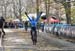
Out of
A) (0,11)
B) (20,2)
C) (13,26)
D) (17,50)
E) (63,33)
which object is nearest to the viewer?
(17,50)

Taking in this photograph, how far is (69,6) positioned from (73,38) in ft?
22.4

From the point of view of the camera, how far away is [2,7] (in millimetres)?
106875

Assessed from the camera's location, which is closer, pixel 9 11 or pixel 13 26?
pixel 13 26

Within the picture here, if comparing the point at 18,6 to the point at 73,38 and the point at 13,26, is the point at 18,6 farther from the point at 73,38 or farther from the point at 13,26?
the point at 73,38

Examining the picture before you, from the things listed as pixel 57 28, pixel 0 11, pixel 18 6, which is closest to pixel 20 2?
pixel 18 6

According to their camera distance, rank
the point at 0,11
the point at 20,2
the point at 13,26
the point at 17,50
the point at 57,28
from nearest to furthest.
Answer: the point at 17,50, the point at 57,28, the point at 13,26, the point at 20,2, the point at 0,11

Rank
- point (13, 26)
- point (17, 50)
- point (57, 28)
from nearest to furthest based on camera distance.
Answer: point (17, 50) < point (57, 28) < point (13, 26)

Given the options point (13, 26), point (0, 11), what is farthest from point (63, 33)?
point (0, 11)

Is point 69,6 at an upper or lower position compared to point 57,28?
upper

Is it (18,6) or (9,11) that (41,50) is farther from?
(9,11)

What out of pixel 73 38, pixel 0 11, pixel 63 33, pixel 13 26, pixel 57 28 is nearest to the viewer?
pixel 73 38

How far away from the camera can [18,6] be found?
103 metres

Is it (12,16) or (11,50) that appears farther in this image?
(12,16)

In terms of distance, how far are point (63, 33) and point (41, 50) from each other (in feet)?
56.8
